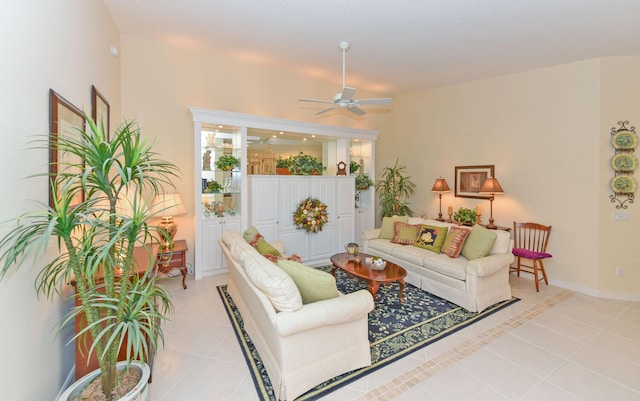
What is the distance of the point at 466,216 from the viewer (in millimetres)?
5055

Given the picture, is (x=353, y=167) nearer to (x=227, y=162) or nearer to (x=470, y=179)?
(x=470, y=179)

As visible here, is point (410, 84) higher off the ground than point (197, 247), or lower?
higher

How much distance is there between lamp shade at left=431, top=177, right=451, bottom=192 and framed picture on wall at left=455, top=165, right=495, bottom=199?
0.22 metres

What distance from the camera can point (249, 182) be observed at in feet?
15.8

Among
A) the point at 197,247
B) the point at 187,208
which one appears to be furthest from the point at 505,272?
the point at 187,208

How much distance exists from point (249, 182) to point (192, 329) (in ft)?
7.97

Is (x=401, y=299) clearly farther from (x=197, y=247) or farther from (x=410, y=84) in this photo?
(x=410, y=84)

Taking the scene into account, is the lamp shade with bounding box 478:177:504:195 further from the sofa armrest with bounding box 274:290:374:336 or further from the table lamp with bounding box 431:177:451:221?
the sofa armrest with bounding box 274:290:374:336

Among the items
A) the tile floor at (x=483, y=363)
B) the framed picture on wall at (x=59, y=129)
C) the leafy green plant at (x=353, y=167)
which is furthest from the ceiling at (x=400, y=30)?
the tile floor at (x=483, y=363)

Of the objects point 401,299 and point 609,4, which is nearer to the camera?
point 609,4

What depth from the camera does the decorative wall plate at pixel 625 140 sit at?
3.90 meters

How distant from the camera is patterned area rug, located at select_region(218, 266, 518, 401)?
2.34m

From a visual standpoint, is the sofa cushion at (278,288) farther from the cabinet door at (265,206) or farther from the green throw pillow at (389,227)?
the green throw pillow at (389,227)

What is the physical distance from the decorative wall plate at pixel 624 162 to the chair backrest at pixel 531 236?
1161mm
